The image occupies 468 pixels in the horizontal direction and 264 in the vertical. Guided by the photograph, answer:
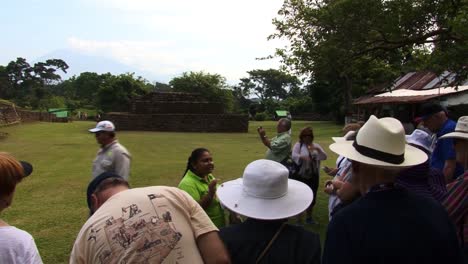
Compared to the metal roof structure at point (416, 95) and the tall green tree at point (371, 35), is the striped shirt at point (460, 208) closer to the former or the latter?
the tall green tree at point (371, 35)

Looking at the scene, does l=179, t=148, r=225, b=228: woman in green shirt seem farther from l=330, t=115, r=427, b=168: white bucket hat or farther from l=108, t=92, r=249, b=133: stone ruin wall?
l=108, t=92, r=249, b=133: stone ruin wall

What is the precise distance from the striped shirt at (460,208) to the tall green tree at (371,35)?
15.0ft

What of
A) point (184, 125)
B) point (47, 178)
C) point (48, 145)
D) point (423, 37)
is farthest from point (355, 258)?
point (184, 125)

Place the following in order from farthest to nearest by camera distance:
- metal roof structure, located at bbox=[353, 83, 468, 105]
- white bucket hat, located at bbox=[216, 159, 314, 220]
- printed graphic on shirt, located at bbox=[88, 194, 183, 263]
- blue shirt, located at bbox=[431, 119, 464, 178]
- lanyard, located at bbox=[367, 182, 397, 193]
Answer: metal roof structure, located at bbox=[353, 83, 468, 105]
blue shirt, located at bbox=[431, 119, 464, 178]
white bucket hat, located at bbox=[216, 159, 314, 220]
lanyard, located at bbox=[367, 182, 397, 193]
printed graphic on shirt, located at bbox=[88, 194, 183, 263]

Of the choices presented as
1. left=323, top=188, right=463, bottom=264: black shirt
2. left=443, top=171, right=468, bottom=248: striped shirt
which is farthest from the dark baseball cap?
left=323, top=188, right=463, bottom=264: black shirt

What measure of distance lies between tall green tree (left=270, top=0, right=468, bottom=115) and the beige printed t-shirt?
607 cm

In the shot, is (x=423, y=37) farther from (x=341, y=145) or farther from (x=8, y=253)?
(x=8, y=253)

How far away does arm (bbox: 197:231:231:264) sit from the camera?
6.64ft

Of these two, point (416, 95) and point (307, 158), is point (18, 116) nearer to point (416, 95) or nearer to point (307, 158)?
point (416, 95)

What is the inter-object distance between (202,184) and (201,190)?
8cm

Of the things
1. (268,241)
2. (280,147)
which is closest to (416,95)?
(280,147)

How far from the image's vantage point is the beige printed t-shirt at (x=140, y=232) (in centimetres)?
187

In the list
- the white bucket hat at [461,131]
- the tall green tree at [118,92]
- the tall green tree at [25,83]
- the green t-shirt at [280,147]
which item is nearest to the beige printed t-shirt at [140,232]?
the white bucket hat at [461,131]

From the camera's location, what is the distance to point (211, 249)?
2045 mm
